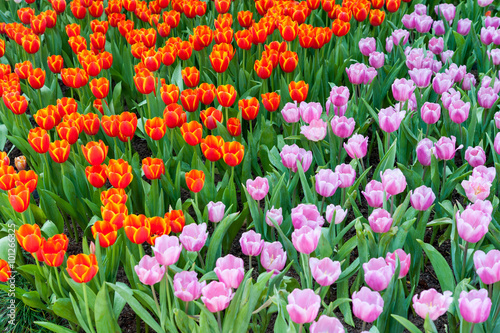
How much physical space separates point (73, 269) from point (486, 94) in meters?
1.97

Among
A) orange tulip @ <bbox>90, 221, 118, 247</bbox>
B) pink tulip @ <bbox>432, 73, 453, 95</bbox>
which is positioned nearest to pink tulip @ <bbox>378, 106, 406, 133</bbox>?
pink tulip @ <bbox>432, 73, 453, 95</bbox>

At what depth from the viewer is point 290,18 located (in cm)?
340

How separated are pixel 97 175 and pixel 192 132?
1.45ft

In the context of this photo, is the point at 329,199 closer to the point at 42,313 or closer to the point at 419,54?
the point at 419,54

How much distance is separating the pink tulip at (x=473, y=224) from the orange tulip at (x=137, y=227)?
0.94 m

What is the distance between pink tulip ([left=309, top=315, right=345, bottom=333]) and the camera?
4.40ft

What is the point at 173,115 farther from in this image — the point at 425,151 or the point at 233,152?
the point at 425,151

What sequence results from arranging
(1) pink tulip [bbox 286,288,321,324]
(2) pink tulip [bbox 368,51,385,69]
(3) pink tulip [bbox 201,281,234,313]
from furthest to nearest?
1. (2) pink tulip [bbox 368,51,385,69]
2. (3) pink tulip [bbox 201,281,234,313]
3. (1) pink tulip [bbox 286,288,321,324]

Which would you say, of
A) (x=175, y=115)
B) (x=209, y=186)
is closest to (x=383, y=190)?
(x=209, y=186)

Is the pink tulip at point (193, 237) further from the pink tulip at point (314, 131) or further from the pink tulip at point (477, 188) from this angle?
the pink tulip at point (477, 188)

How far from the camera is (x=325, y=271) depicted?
1.58 meters

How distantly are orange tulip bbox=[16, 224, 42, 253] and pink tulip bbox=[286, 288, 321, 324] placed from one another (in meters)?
0.86

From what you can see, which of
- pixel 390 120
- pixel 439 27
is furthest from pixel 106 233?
pixel 439 27

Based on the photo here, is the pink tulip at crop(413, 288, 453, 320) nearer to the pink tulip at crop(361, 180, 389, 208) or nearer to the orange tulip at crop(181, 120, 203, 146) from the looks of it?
the pink tulip at crop(361, 180, 389, 208)
